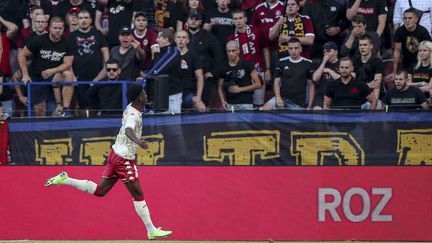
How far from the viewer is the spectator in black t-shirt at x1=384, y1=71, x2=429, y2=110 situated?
1384cm

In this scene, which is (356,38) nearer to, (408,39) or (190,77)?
(408,39)

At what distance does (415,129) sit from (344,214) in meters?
1.84

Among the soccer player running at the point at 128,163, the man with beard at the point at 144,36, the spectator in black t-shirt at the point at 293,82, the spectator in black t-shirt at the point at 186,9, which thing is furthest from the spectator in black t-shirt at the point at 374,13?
the soccer player running at the point at 128,163

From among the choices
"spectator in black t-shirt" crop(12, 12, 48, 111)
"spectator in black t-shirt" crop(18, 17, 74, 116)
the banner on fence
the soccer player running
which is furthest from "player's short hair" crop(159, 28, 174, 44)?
the soccer player running

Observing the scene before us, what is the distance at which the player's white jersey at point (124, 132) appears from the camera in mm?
11688

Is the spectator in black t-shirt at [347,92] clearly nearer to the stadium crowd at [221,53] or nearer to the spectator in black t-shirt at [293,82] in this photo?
the stadium crowd at [221,53]

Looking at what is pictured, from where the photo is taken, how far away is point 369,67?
14.8 metres

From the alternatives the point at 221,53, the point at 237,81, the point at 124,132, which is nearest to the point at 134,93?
the point at 124,132

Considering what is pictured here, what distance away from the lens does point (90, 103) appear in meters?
14.8

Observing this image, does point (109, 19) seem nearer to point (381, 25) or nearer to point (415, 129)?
point (381, 25)

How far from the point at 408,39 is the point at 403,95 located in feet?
6.23

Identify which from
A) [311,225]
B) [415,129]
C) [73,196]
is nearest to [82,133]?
[73,196]

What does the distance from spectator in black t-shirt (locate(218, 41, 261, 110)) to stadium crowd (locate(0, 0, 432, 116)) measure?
0.06 feet

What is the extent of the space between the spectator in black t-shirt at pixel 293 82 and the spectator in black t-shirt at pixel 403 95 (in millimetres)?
1462
